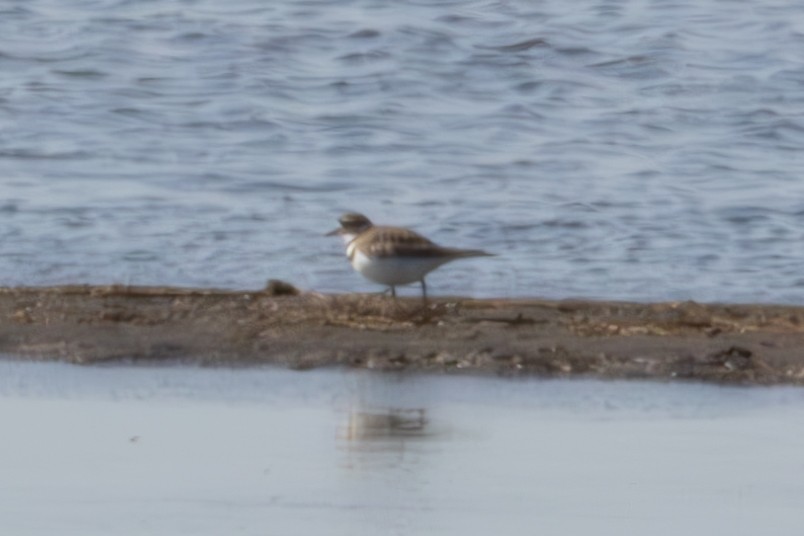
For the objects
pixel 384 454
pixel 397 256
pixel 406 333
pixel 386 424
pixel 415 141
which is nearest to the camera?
pixel 384 454

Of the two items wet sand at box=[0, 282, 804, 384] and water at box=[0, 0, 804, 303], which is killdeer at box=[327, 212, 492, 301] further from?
water at box=[0, 0, 804, 303]

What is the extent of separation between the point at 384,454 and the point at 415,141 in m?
7.95

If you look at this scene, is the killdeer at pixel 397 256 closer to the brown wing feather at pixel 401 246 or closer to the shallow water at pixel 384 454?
the brown wing feather at pixel 401 246

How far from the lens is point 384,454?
650cm

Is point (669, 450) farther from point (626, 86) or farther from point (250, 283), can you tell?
point (626, 86)

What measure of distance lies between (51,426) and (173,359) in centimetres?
132

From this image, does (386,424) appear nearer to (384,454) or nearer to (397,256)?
(384,454)

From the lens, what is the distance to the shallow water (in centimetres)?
575

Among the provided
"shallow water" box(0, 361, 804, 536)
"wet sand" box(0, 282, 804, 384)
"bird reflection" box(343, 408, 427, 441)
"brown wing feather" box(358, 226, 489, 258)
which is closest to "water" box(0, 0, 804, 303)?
"wet sand" box(0, 282, 804, 384)

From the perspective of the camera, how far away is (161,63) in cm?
1734

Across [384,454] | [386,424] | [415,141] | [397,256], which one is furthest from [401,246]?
[415,141]

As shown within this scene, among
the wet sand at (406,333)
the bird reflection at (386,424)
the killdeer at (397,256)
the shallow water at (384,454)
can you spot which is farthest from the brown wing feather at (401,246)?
the bird reflection at (386,424)

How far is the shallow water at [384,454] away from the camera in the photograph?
575 cm

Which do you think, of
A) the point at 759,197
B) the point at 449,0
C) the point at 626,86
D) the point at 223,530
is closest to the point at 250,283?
the point at 759,197
